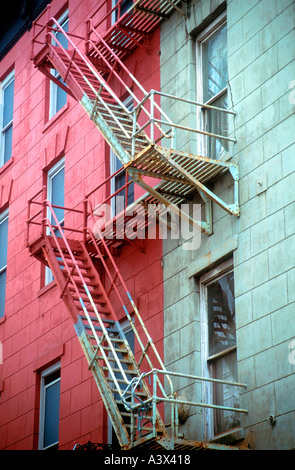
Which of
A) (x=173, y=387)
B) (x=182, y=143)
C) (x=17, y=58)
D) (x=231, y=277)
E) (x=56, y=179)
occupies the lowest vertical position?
(x=173, y=387)

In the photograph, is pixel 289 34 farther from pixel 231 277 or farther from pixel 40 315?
pixel 40 315

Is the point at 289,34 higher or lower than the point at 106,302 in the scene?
higher

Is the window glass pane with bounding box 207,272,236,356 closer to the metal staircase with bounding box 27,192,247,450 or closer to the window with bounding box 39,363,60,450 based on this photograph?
the metal staircase with bounding box 27,192,247,450

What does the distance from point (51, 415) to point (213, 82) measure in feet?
23.6

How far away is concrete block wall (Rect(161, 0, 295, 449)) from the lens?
12.3 metres

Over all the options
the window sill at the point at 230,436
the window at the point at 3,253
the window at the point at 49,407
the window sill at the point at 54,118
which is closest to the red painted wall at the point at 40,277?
the window sill at the point at 54,118

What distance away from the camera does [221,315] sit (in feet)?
46.3

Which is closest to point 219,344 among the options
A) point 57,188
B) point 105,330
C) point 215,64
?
point 105,330

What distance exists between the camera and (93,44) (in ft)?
59.1

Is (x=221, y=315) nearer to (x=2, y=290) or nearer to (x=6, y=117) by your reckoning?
(x=2, y=290)

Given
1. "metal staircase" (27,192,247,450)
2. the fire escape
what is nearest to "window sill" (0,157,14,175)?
the fire escape

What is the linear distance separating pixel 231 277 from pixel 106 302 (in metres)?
2.83
